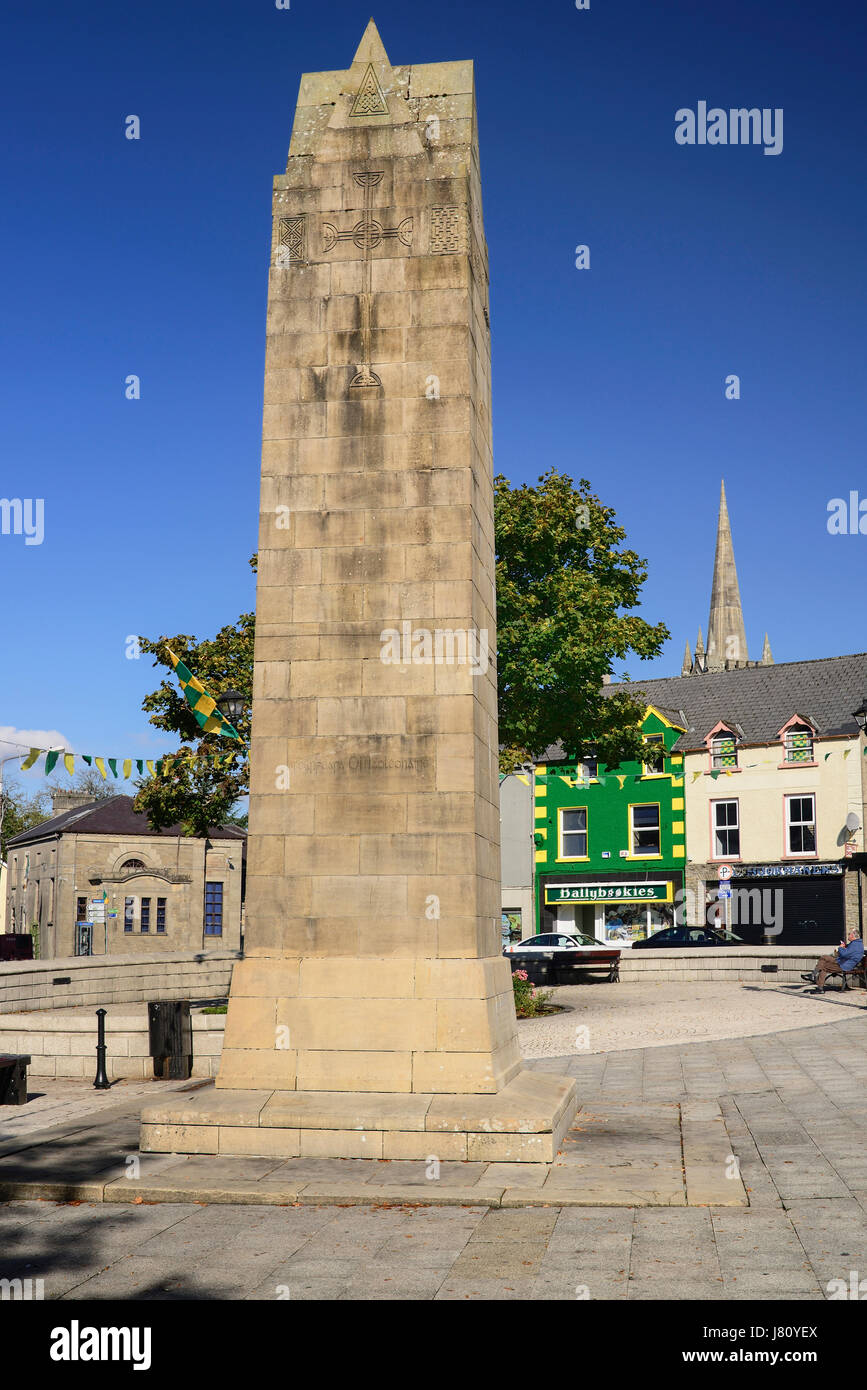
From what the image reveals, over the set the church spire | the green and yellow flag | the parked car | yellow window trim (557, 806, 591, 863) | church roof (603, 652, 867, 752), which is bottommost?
the parked car

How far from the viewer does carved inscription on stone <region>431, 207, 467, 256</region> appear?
1288cm

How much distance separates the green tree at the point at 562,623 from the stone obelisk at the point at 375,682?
1825 cm

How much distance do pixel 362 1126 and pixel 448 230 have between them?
9286 mm

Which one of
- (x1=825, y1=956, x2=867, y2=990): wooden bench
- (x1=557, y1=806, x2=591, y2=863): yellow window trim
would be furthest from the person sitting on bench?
(x1=557, y1=806, x2=591, y2=863): yellow window trim

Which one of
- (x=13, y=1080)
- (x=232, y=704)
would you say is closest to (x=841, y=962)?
(x=232, y=704)

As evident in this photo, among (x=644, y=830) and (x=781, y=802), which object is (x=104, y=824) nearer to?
(x=644, y=830)

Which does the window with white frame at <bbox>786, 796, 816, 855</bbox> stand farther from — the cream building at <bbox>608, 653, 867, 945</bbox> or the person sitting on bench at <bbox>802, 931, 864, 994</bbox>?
the person sitting on bench at <bbox>802, 931, 864, 994</bbox>

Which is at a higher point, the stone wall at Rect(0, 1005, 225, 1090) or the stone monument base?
the stone monument base

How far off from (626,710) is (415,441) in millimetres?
22268

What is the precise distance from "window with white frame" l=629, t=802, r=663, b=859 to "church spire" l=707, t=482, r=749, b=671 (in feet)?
185

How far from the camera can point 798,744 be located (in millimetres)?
46812

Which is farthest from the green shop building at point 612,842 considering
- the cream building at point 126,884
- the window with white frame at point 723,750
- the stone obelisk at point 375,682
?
the stone obelisk at point 375,682
